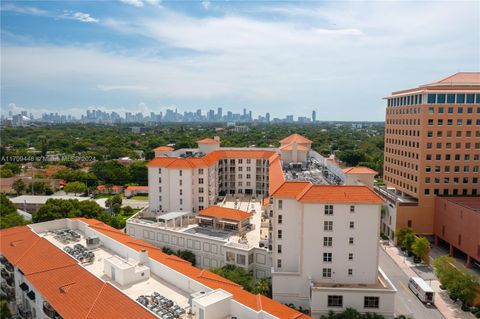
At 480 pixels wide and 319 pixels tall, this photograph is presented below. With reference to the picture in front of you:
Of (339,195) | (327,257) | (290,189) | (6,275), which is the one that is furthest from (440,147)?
(6,275)

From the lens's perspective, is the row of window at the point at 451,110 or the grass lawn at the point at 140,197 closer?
the row of window at the point at 451,110

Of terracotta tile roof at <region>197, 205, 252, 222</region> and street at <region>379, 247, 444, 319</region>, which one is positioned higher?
terracotta tile roof at <region>197, 205, 252, 222</region>

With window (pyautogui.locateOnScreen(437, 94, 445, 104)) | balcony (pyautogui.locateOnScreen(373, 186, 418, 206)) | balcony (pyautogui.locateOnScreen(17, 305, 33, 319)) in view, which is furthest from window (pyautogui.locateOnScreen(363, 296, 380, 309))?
window (pyautogui.locateOnScreen(437, 94, 445, 104))

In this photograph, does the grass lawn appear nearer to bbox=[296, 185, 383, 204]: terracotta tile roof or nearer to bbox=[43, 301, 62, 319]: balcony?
bbox=[296, 185, 383, 204]: terracotta tile roof

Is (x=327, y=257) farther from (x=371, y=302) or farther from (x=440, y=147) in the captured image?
(x=440, y=147)

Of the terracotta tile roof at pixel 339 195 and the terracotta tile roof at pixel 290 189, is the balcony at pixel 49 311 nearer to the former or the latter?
the terracotta tile roof at pixel 290 189

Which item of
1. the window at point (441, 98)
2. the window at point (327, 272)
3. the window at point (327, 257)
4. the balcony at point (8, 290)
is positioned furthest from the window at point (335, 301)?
the window at point (441, 98)

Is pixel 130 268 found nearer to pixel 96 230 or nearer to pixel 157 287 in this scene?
pixel 157 287

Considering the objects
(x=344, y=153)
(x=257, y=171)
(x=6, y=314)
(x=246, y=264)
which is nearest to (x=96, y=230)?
(x=6, y=314)
